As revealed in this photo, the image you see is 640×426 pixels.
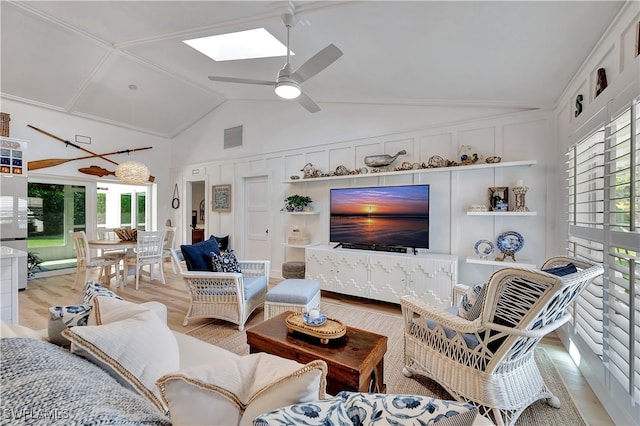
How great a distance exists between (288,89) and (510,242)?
3.02 m

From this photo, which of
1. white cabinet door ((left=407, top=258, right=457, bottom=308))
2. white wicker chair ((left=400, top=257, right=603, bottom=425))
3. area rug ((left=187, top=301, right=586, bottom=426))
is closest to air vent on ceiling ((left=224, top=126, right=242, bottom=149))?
area rug ((left=187, top=301, right=586, bottom=426))

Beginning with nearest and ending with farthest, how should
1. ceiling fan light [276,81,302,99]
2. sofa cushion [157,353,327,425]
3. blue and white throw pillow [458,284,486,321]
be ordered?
sofa cushion [157,353,327,425] < blue and white throw pillow [458,284,486,321] < ceiling fan light [276,81,302,99]

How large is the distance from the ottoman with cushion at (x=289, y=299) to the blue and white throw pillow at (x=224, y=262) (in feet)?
2.12

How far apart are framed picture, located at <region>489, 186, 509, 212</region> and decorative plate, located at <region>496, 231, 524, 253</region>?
12.0 inches

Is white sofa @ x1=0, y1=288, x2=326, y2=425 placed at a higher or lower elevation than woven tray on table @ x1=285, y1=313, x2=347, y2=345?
higher

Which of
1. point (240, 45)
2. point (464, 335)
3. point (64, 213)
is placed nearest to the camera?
point (464, 335)

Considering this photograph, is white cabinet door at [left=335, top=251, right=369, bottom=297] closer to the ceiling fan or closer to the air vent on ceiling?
the ceiling fan

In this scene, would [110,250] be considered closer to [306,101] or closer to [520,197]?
[306,101]

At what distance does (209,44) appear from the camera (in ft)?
12.7

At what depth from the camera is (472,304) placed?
→ 5.80 feet

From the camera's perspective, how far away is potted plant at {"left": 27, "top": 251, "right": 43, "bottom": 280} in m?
4.82

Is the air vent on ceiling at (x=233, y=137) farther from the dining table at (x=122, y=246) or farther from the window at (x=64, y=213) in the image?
the window at (x=64, y=213)

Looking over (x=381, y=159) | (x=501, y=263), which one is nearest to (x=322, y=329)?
(x=501, y=263)

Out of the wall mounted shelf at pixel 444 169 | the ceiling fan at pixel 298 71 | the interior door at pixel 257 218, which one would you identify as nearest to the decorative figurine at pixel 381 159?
the wall mounted shelf at pixel 444 169
